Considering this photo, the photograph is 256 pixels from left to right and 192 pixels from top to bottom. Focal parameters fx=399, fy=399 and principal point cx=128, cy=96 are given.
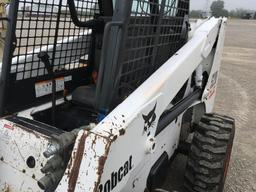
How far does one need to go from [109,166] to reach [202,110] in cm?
222

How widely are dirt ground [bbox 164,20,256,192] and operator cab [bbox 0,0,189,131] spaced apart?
1.52 metres

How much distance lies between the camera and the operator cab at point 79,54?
7.03ft

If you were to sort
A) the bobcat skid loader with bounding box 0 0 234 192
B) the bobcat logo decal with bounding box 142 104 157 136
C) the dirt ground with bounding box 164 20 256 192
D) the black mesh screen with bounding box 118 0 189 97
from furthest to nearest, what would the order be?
the dirt ground with bounding box 164 20 256 192 < the black mesh screen with bounding box 118 0 189 97 < the bobcat logo decal with bounding box 142 104 157 136 < the bobcat skid loader with bounding box 0 0 234 192

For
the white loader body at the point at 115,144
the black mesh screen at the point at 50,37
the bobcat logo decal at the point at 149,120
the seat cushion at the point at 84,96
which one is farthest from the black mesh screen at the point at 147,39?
the black mesh screen at the point at 50,37

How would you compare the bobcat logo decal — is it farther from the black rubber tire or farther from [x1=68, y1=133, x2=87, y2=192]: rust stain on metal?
the black rubber tire

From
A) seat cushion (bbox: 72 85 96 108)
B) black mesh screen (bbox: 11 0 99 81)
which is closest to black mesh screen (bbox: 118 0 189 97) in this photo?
seat cushion (bbox: 72 85 96 108)

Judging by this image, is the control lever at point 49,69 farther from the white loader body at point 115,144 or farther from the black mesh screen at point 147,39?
the black mesh screen at point 147,39

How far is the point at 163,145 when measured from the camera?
2943mm

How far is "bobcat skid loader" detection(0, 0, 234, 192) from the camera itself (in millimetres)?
1849

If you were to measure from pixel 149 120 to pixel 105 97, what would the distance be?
27cm

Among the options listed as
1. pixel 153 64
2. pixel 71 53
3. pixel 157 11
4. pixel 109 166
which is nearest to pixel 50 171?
pixel 109 166

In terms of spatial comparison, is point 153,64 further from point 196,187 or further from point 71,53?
point 196,187

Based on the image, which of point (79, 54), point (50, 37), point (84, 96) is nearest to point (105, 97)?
point (84, 96)

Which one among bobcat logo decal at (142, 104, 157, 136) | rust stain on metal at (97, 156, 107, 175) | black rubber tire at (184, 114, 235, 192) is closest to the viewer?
rust stain on metal at (97, 156, 107, 175)
